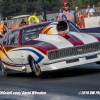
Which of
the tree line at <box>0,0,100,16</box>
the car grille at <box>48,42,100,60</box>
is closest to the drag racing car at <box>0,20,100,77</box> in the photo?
the car grille at <box>48,42,100,60</box>

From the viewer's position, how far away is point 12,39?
10.2 meters

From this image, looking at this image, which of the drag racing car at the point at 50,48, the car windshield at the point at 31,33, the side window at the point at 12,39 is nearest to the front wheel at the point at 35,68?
the drag racing car at the point at 50,48

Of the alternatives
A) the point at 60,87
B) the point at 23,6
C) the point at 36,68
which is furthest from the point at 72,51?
the point at 23,6

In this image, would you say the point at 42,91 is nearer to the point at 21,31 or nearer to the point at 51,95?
the point at 51,95

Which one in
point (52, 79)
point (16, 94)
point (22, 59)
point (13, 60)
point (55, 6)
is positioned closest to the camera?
point (16, 94)

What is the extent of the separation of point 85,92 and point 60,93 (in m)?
0.45

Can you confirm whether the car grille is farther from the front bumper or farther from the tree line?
the tree line

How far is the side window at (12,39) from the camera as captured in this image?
989 centimetres

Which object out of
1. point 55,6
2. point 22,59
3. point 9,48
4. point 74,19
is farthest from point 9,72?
point 55,6

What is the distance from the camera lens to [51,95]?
6230mm

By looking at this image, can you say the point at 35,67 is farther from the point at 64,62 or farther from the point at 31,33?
the point at 31,33

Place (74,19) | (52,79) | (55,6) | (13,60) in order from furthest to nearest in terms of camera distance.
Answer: (55,6) < (74,19) < (13,60) < (52,79)

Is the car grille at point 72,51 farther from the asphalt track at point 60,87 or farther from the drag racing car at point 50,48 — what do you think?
the asphalt track at point 60,87

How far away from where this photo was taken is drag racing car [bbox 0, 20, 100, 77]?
27.5ft
